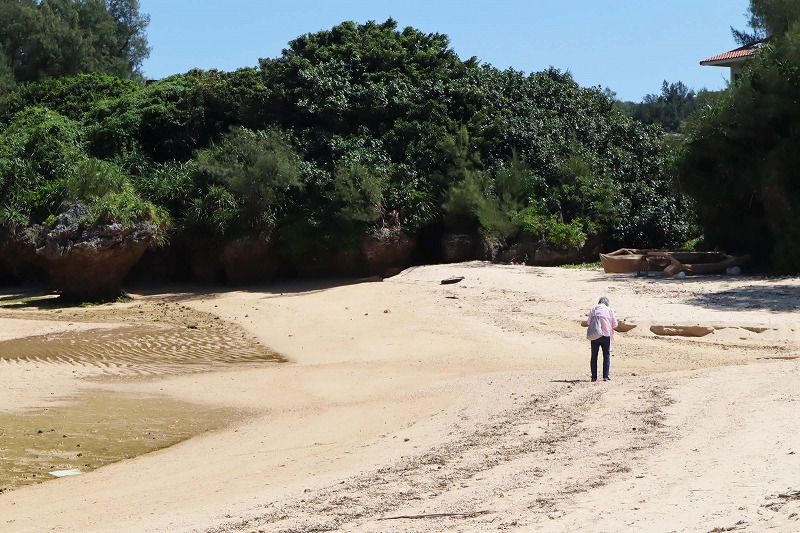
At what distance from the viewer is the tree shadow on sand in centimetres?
1673

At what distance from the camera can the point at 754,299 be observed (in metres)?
17.5

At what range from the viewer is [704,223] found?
80.8 ft

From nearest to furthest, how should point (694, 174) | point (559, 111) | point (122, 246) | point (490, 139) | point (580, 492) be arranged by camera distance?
point (580, 492)
point (694, 174)
point (122, 246)
point (490, 139)
point (559, 111)

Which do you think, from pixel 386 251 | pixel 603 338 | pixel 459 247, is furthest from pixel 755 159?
pixel 603 338

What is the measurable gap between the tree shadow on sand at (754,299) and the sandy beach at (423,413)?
A: 0.06 m

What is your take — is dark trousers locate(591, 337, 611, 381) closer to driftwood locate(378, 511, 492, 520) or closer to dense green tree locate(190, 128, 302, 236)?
driftwood locate(378, 511, 492, 520)

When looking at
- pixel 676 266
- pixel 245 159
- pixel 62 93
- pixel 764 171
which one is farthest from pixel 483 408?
pixel 62 93

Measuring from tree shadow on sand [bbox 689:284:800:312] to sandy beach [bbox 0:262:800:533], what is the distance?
0.21 feet

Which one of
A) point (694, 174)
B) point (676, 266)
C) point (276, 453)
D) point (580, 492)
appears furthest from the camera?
point (694, 174)

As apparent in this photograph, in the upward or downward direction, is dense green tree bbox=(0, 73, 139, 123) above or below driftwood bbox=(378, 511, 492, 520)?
above

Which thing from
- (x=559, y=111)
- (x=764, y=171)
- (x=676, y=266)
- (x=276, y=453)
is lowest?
(x=276, y=453)

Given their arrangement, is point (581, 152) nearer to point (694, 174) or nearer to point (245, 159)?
point (694, 174)

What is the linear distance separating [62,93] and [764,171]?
24.9 metres

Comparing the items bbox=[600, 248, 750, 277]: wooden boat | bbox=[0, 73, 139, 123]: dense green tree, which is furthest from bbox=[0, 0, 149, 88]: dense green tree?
bbox=[600, 248, 750, 277]: wooden boat
